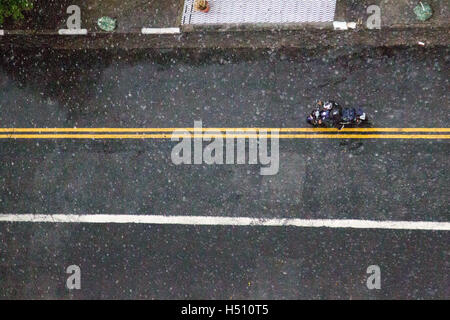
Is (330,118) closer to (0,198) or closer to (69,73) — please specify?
(69,73)

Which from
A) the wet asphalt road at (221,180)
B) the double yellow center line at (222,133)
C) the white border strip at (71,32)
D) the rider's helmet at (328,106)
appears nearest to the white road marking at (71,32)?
the white border strip at (71,32)

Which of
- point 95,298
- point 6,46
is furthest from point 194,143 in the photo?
point 6,46

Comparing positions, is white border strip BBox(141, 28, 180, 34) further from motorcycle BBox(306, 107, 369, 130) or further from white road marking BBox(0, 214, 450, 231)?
white road marking BBox(0, 214, 450, 231)
